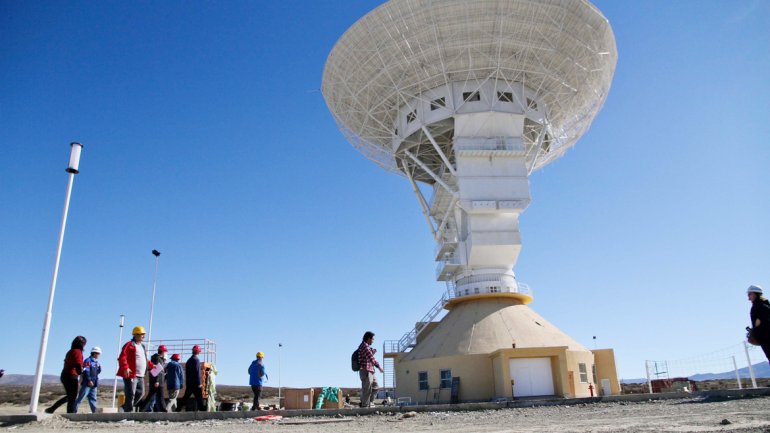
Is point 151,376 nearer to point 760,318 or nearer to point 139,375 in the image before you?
point 139,375

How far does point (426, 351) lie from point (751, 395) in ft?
59.5

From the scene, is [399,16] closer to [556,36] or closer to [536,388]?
[556,36]

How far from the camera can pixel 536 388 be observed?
25.0 m

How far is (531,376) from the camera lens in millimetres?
25125

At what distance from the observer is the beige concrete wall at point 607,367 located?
92.4 feet

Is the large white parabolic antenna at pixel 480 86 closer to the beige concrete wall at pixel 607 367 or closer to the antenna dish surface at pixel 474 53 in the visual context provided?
the antenna dish surface at pixel 474 53

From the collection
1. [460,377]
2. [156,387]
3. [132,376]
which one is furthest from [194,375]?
[460,377]

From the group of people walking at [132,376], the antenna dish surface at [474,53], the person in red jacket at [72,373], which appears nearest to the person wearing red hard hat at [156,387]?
the group of people walking at [132,376]

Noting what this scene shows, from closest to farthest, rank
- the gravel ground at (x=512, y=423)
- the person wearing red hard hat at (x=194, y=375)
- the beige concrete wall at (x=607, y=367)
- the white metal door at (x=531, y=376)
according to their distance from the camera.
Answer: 1. the gravel ground at (x=512, y=423)
2. the person wearing red hard hat at (x=194, y=375)
3. the white metal door at (x=531, y=376)
4. the beige concrete wall at (x=607, y=367)

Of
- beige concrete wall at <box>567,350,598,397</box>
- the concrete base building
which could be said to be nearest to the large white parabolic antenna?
the concrete base building

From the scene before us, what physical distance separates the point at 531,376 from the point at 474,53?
1622 centimetres

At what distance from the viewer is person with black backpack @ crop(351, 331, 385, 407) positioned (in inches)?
543

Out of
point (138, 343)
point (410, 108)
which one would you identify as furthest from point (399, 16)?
point (138, 343)

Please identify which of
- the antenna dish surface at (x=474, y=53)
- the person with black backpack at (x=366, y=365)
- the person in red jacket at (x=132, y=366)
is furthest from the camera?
the antenna dish surface at (x=474, y=53)
